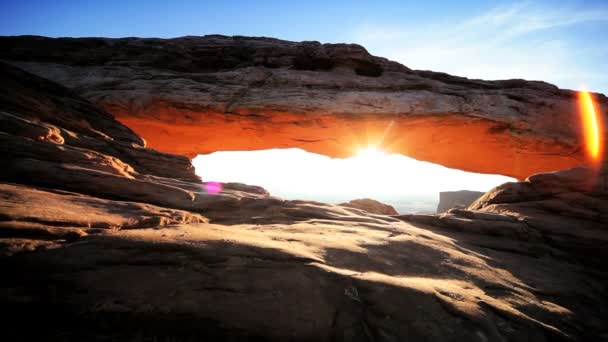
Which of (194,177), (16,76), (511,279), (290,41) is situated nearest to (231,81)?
(290,41)

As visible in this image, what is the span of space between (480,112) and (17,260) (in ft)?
47.4

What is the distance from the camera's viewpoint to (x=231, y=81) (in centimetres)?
1244

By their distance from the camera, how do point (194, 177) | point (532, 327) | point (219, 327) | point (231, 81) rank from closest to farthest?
point (219, 327), point (532, 327), point (194, 177), point (231, 81)

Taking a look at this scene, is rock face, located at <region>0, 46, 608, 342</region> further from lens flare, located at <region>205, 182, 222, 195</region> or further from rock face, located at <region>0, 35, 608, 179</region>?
rock face, located at <region>0, 35, 608, 179</region>

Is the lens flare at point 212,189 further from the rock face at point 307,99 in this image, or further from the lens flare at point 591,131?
the lens flare at point 591,131

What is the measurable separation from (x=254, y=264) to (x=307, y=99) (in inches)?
384

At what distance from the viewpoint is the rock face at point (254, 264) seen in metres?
2.24

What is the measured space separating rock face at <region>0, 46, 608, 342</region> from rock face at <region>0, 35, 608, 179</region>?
231 inches

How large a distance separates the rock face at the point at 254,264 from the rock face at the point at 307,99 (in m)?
5.87

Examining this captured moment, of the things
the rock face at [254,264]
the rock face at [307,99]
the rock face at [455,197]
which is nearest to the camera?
the rock face at [254,264]

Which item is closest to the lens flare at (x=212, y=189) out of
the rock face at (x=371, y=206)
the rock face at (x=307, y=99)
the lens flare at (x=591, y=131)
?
the rock face at (x=307, y=99)

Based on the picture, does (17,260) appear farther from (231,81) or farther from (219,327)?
(231,81)

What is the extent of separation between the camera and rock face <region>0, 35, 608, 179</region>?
11.6 metres

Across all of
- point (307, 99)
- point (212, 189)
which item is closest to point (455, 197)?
point (307, 99)
